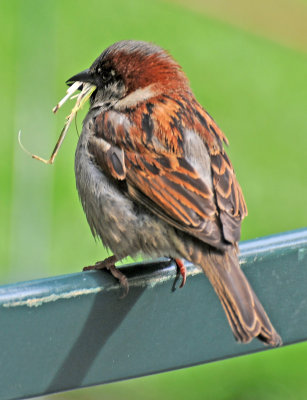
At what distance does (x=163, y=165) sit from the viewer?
3783 millimetres

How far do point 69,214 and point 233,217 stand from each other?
12.6ft

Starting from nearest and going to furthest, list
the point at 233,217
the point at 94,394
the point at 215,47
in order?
the point at 233,217, the point at 94,394, the point at 215,47

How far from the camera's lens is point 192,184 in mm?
3707

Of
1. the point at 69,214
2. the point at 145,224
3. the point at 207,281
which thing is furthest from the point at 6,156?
the point at 207,281

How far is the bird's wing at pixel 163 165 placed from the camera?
3.60 metres

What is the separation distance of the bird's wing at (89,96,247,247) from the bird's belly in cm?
7

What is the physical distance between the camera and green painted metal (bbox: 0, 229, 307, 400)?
9.31 ft

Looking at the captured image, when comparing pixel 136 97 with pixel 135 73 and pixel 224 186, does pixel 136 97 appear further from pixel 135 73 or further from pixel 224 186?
pixel 224 186

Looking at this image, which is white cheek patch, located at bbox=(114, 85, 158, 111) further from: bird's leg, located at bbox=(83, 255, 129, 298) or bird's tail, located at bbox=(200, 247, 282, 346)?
bird's tail, located at bbox=(200, 247, 282, 346)

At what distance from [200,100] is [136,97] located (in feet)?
14.8

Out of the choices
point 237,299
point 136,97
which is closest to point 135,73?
point 136,97

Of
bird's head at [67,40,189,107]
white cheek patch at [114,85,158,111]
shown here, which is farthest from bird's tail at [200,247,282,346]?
bird's head at [67,40,189,107]

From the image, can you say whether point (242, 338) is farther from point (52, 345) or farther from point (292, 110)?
point (292, 110)

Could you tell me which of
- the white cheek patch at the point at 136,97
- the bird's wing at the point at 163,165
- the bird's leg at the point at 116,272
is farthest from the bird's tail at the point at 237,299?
the white cheek patch at the point at 136,97
